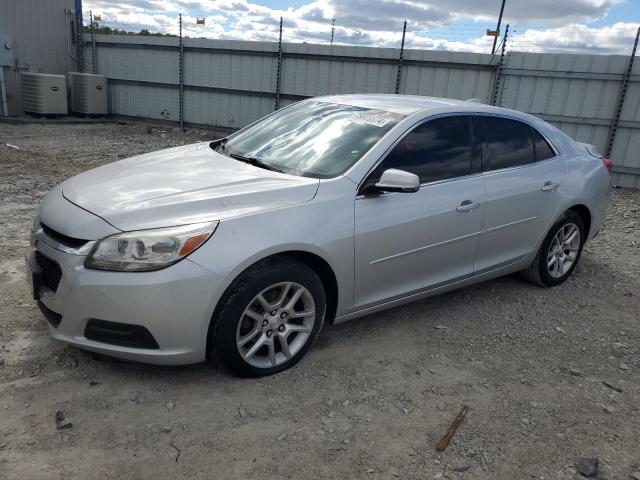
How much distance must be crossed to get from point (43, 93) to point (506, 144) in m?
14.2

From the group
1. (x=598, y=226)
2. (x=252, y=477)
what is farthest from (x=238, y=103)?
(x=252, y=477)

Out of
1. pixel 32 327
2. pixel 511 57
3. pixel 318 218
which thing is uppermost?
pixel 511 57

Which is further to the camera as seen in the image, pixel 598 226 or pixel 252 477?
pixel 598 226

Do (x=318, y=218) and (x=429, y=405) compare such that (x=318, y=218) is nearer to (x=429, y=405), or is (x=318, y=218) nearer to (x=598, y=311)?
(x=429, y=405)

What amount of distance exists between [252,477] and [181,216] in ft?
4.35

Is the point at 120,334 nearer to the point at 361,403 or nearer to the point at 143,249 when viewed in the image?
the point at 143,249

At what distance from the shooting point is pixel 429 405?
299 cm

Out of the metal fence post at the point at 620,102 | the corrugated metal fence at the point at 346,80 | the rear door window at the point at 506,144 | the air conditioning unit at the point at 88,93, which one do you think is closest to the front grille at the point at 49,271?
the rear door window at the point at 506,144

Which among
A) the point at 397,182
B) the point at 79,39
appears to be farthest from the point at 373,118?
the point at 79,39

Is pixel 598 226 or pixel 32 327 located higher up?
pixel 598 226

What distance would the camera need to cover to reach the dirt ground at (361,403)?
2.47 metres

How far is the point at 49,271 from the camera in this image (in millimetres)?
2883

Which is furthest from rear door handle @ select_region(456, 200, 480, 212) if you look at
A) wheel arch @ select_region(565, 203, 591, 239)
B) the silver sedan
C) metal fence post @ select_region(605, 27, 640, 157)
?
metal fence post @ select_region(605, 27, 640, 157)

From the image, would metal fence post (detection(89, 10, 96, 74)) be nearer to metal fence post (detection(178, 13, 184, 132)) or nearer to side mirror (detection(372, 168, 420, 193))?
metal fence post (detection(178, 13, 184, 132))
